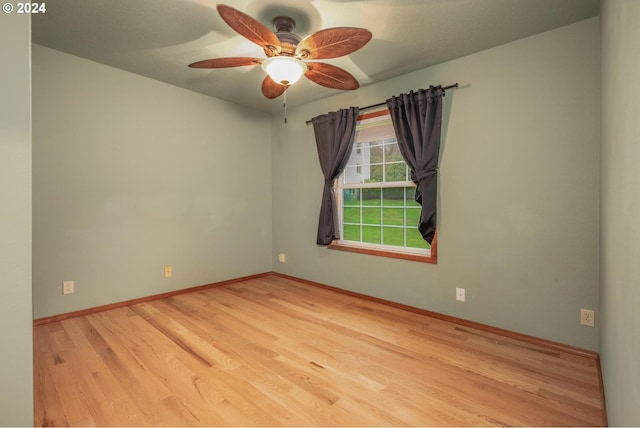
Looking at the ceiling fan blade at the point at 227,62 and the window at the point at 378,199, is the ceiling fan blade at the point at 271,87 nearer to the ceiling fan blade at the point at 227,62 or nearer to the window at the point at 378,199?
the ceiling fan blade at the point at 227,62

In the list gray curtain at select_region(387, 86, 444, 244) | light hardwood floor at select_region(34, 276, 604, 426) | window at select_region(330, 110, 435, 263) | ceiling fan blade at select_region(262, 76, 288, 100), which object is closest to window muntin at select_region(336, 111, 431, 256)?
window at select_region(330, 110, 435, 263)

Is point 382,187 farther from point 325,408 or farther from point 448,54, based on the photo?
point 325,408

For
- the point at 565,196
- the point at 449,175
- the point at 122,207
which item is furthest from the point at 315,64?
the point at 122,207

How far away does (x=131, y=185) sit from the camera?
3203 mm

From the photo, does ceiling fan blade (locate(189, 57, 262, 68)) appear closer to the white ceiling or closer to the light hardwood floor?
the white ceiling

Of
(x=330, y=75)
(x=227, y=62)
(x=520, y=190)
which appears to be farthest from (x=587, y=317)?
(x=227, y=62)

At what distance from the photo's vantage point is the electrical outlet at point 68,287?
280 centimetres

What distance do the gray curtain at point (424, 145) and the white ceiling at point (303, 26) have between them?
0.35 m

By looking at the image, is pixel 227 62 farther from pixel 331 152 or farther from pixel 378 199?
pixel 378 199

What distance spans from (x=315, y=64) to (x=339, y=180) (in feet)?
5.82

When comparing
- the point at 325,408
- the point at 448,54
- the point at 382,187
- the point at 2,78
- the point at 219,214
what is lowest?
the point at 325,408

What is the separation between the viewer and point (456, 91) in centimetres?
277

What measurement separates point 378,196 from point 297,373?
6.96ft

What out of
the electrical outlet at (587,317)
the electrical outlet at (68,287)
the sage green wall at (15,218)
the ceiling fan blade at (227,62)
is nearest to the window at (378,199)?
the electrical outlet at (587,317)
